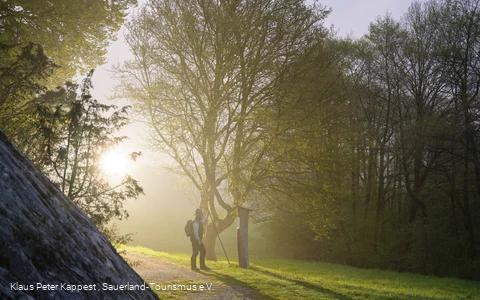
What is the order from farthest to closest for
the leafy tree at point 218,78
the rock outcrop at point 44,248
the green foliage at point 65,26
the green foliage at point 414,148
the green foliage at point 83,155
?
the green foliage at point 414,148 → the leafy tree at point 218,78 → the green foliage at point 65,26 → the green foliage at point 83,155 → the rock outcrop at point 44,248

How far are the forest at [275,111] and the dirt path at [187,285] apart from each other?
6.80 ft

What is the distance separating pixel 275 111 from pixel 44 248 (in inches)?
477

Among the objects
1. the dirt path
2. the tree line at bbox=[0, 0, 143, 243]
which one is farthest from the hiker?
the tree line at bbox=[0, 0, 143, 243]

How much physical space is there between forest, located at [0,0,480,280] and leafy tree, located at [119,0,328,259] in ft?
0.26

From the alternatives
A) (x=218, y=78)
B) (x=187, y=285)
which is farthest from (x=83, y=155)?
(x=218, y=78)

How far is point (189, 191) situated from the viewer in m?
20.2

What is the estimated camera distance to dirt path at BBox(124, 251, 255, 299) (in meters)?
9.05

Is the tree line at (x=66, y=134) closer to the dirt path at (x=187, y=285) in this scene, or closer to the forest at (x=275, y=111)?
the forest at (x=275, y=111)

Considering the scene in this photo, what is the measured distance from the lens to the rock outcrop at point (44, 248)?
3.11m

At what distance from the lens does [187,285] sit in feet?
33.0

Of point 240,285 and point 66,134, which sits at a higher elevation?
point 66,134

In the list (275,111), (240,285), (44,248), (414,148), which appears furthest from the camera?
(414,148)

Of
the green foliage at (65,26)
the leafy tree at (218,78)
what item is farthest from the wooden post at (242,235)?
the green foliage at (65,26)

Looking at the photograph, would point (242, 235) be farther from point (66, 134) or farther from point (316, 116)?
point (66, 134)
